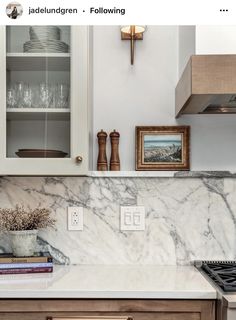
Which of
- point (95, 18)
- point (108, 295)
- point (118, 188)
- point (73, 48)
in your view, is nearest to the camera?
point (95, 18)

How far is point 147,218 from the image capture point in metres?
2.20

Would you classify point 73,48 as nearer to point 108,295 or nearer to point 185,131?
point 185,131

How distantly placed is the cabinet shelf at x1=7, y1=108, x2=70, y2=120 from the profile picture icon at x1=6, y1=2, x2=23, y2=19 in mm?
821

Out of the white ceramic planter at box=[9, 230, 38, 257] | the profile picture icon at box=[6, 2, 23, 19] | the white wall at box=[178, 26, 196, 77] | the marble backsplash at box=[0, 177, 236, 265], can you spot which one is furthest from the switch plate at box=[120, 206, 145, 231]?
the profile picture icon at box=[6, 2, 23, 19]

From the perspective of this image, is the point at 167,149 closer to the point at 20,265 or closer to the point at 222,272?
the point at 222,272

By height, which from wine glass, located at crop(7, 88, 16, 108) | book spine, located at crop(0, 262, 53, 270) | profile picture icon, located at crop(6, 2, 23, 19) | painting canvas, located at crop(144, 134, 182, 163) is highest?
profile picture icon, located at crop(6, 2, 23, 19)

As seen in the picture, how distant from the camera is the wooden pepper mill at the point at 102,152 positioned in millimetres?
2234

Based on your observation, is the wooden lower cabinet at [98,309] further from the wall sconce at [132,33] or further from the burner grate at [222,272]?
the wall sconce at [132,33]

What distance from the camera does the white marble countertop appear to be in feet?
5.36

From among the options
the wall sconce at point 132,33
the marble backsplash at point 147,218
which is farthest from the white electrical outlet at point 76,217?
the wall sconce at point 132,33

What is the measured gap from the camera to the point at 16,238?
2.03 m

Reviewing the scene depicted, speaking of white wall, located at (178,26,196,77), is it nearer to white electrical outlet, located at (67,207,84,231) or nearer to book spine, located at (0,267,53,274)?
white electrical outlet, located at (67,207,84,231)

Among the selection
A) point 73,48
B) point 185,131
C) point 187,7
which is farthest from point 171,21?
point 185,131

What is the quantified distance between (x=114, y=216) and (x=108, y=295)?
61 centimetres
